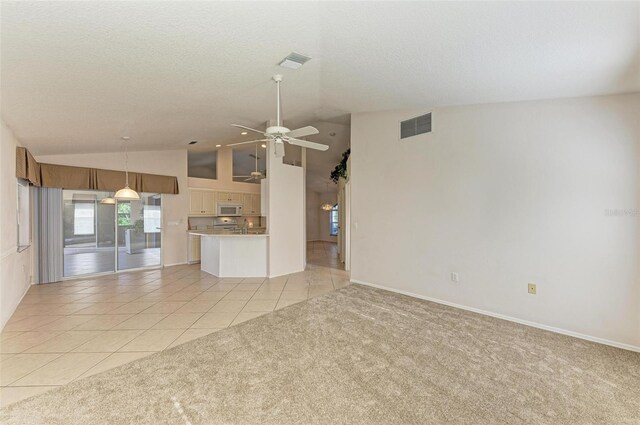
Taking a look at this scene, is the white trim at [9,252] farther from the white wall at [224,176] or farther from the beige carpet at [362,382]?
the white wall at [224,176]

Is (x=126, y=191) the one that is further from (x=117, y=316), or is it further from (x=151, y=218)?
(x=117, y=316)

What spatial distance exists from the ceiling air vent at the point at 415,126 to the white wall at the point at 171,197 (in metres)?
5.58

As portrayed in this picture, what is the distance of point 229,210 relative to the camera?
825 centimetres

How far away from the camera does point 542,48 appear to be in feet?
7.43

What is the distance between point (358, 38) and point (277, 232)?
397 cm

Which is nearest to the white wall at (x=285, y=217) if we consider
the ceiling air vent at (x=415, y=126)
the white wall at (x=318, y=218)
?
the ceiling air vent at (x=415, y=126)

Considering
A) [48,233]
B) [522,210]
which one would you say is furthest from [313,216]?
[522,210]

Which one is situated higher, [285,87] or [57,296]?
[285,87]

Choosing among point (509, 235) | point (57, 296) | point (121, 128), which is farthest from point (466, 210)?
point (57, 296)

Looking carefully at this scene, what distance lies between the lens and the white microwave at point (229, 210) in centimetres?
805

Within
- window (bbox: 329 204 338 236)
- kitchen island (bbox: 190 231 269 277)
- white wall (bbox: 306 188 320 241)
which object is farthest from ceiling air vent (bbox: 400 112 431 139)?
white wall (bbox: 306 188 320 241)

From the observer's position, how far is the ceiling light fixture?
2.69m

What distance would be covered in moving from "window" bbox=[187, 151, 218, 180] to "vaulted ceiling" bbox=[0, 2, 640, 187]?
434cm

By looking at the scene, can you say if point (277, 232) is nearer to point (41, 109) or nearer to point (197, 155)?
point (41, 109)
